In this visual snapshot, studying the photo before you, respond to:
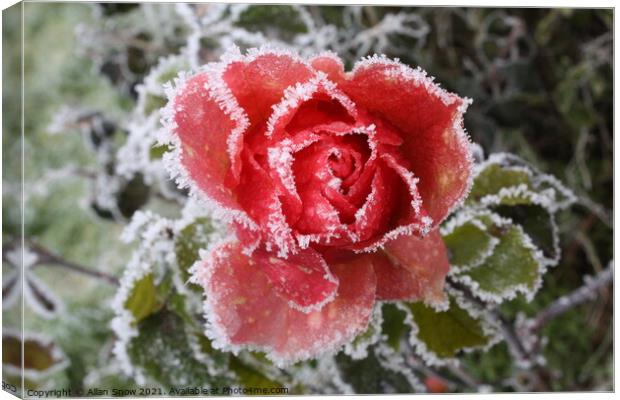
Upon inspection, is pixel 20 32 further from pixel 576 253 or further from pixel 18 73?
pixel 576 253

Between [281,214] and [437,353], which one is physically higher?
[281,214]

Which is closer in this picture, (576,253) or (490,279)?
(490,279)

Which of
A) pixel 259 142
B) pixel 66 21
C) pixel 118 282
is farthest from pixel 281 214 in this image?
pixel 66 21

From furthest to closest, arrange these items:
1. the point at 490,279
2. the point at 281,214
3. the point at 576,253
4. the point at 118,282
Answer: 1. the point at 576,253
2. the point at 118,282
3. the point at 490,279
4. the point at 281,214

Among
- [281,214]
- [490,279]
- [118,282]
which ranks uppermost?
[281,214]

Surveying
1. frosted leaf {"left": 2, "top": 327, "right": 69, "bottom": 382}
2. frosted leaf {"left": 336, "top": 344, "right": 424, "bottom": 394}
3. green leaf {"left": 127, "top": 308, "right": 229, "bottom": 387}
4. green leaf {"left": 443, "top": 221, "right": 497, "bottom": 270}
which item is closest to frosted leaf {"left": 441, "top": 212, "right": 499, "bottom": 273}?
green leaf {"left": 443, "top": 221, "right": 497, "bottom": 270}

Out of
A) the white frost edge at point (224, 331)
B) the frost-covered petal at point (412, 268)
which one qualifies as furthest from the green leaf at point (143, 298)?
the frost-covered petal at point (412, 268)

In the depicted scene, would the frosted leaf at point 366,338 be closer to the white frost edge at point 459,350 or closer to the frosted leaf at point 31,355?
the white frost edge at point 459,350
